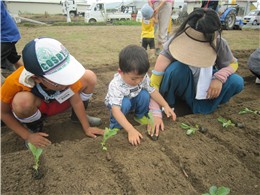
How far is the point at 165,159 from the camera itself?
1.57m

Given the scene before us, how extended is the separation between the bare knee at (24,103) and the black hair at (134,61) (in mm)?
713

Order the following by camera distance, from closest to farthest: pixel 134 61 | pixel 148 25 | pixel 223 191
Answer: pixel 223 191
pixel 134 61
pixel 148 25

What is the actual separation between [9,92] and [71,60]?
20.8 inches

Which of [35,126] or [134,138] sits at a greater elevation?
[134,138]

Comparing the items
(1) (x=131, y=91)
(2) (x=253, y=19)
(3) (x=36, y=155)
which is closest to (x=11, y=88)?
(3) (x=36, y=155)

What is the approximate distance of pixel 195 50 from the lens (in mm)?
1829

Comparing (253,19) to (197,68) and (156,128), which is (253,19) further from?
(156,128)

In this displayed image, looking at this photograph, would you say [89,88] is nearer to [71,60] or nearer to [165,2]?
[71,60]

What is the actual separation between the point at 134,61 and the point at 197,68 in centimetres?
77

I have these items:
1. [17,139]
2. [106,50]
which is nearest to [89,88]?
[17,139]

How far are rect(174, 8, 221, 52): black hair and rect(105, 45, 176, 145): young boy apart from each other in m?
0.45

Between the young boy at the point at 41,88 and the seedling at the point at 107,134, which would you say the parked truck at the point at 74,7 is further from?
the seedling at the point at 107,134

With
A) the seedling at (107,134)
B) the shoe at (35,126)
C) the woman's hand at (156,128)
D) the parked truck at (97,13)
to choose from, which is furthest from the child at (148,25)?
the parked truck at (97,13)

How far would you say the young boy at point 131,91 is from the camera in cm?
168
